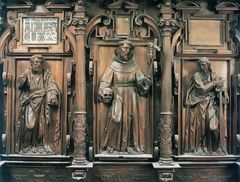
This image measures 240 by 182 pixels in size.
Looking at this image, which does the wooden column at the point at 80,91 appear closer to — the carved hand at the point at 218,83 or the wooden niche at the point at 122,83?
the wooden niche at the point at 122,83

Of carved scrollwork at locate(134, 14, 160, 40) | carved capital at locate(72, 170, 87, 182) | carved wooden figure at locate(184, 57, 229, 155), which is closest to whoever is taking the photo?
carved capital at locate(72, 170, 87, 182)

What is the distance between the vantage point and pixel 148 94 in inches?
237

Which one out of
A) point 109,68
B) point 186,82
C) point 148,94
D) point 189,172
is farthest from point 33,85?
point 189,172

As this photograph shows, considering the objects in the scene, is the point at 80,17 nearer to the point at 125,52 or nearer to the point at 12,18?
the point at 125,52

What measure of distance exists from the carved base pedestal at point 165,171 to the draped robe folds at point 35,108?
170 cm

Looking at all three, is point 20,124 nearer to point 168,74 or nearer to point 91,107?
point 91,107

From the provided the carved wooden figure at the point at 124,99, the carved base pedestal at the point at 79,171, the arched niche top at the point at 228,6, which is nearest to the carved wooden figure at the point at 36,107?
the carved base pedestal at the point at 79,171

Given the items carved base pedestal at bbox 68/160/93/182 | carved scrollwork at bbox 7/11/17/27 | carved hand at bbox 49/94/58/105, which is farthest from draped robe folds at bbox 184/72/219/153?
carved scrollwork at bbox 7/11/17/27

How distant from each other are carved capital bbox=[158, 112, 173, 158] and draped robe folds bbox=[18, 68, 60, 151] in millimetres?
1599

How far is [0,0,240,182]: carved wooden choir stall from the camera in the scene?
592cm

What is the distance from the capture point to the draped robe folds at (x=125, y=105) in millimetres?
5926

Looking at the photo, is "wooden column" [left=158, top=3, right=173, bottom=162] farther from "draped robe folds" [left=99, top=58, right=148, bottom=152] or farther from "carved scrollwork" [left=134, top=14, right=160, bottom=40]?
"draped robe folds" [left=99, top=58, right=148, bottom=152]

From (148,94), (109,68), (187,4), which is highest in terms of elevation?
(187,4)

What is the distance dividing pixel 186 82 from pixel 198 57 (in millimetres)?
414
